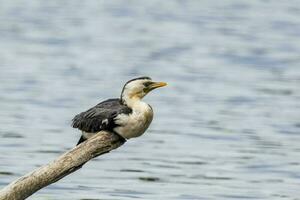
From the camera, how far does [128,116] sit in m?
9.41

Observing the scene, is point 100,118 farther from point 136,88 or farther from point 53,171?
point 53,171

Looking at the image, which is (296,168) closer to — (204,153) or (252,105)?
(204,153)

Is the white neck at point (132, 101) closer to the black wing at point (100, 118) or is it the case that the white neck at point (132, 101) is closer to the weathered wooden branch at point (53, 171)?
the black wing at point (100, 118)

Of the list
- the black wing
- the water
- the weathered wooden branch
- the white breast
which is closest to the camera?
the weathered wooden branch

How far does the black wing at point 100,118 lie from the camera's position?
9.49 m

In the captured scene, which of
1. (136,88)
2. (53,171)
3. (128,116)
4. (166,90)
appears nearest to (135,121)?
(128,116)

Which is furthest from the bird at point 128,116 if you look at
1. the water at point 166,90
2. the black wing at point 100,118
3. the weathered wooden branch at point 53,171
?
the water at point 166,90

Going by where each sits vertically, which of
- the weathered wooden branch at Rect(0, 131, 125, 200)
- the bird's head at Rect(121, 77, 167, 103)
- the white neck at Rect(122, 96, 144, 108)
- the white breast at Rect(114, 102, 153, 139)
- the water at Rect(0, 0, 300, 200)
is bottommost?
the weathered wooden branch at Rect(0, 131, 125, 200)

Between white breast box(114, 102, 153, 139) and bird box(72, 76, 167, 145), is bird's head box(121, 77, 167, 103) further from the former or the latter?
white breast box(114, 102, 153, 139)

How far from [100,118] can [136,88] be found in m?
0.38

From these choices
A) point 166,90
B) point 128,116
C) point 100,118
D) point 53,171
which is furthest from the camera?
point 166,90

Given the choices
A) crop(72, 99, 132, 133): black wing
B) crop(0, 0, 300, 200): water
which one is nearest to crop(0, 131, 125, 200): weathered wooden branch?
crop(72, 99, 132, 133): black wing

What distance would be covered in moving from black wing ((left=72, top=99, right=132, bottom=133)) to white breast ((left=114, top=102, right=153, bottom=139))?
0.15 feet

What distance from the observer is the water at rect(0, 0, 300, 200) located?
1529cm
